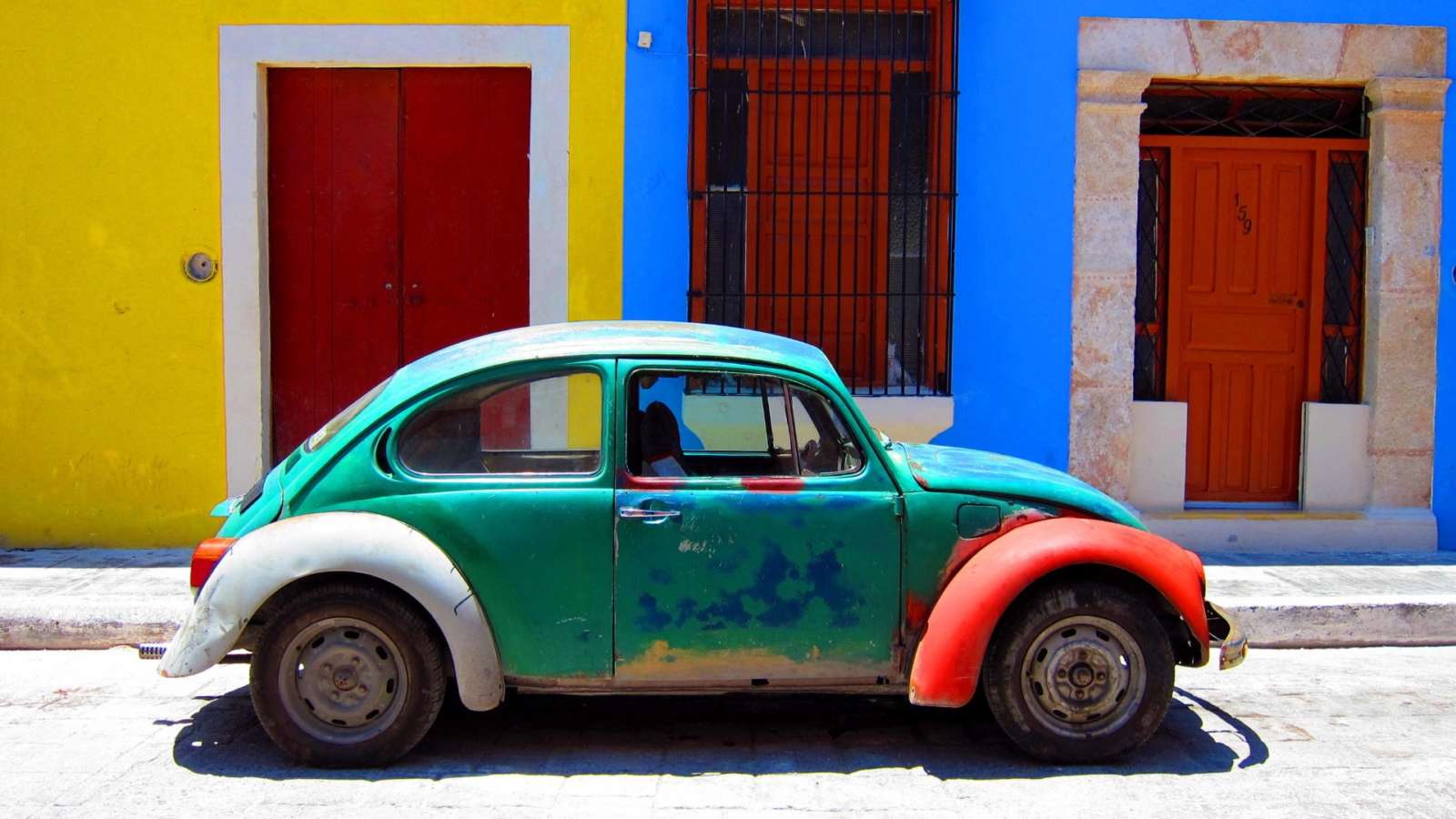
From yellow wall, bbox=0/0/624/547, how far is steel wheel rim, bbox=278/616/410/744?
3.66 metres

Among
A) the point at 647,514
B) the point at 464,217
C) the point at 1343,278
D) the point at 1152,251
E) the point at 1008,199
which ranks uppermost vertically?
the point at 1008,199

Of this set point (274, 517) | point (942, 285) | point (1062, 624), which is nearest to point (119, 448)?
point (274, 517)

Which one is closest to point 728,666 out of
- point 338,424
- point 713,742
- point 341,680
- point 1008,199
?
point 713,742

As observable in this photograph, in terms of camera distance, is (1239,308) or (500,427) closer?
(500,427)

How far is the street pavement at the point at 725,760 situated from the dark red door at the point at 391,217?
2787mm

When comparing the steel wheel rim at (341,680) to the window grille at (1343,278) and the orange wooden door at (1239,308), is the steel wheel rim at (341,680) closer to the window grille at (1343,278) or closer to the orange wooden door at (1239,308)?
the orange wooden door at (1239,308)

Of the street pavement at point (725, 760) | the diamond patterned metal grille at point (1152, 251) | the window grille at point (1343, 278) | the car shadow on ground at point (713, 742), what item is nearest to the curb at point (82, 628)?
the street pavement at point (725, 760)

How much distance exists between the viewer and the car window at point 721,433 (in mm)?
4543

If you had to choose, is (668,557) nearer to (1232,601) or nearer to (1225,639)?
(1225,639)

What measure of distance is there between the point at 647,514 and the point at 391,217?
13.6 feet

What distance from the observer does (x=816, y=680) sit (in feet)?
14.6

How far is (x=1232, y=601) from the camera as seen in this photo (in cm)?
642

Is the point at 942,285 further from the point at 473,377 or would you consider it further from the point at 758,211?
the point at 473,377

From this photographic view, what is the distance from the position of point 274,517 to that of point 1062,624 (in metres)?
2.69
